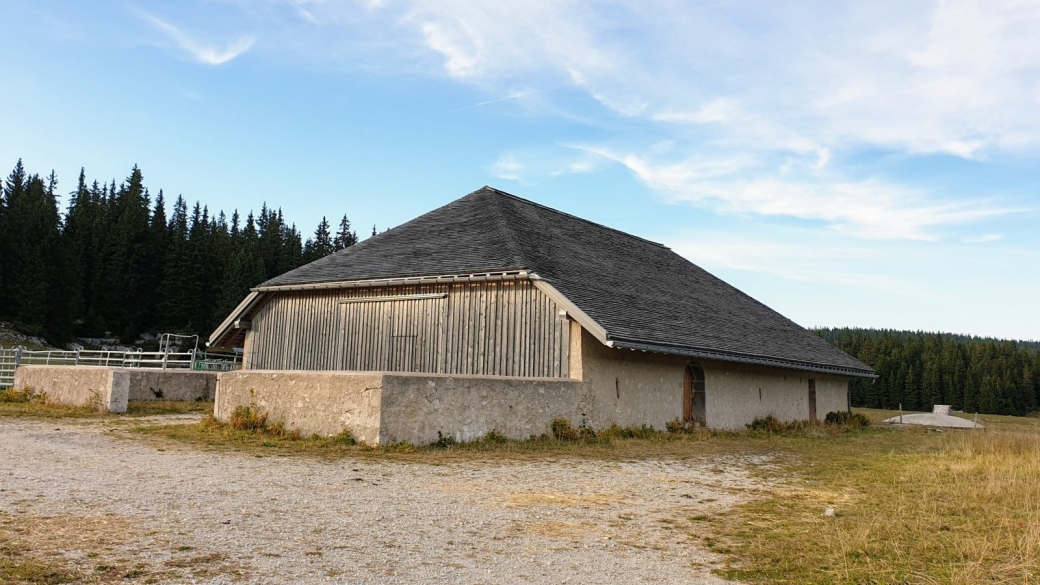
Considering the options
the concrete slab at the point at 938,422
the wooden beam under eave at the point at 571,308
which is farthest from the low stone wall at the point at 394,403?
the concrete slab at the point at 938,422

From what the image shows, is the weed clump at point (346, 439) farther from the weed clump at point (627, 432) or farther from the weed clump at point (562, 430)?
the weed clump at point (627, 432)

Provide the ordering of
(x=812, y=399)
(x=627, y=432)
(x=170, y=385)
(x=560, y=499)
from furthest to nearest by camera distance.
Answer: (x=812, y=399) < (x=170, y=385) < (x=627, y=432) < (x=560, y=499)

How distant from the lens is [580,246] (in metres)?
22.0

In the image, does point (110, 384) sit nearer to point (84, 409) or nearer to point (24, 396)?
point (84, 409)

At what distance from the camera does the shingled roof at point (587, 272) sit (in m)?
17.0

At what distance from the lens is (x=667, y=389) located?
18.2 metres

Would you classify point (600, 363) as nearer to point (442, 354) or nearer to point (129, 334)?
point (442, 354)

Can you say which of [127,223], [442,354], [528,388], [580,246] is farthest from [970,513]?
[127,223]

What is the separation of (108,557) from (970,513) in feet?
26.9

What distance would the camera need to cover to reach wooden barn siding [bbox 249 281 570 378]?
16547 mm

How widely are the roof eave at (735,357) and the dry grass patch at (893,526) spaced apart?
160 inches

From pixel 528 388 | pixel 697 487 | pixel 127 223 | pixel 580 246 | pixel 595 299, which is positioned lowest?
pixel 697 487

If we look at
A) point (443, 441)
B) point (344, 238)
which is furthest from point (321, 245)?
point (443, 441)

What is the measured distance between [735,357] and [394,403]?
10385mm
